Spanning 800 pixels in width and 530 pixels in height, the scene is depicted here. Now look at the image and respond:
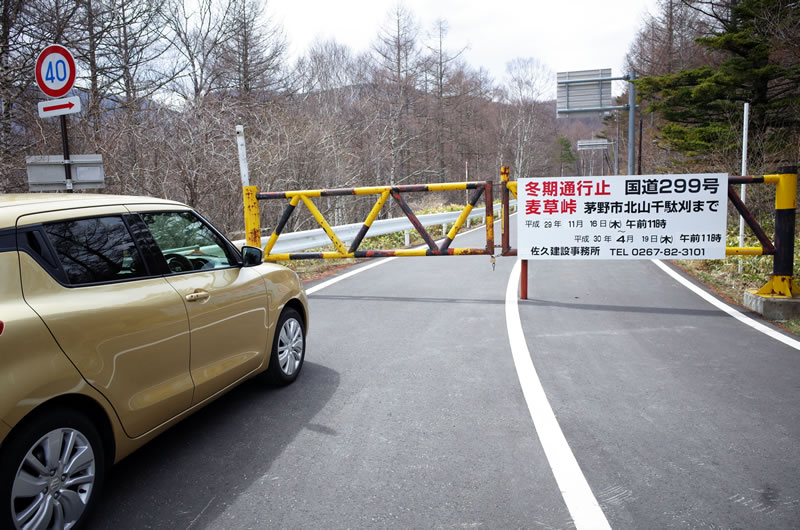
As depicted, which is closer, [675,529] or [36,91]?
[675,529]

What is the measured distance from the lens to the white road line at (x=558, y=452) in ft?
9.24

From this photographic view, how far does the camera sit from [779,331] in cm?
638

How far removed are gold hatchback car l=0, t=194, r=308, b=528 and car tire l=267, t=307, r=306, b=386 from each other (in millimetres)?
383

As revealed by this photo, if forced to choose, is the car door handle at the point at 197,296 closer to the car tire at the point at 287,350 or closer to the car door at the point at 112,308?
the car door at the point at 112,308

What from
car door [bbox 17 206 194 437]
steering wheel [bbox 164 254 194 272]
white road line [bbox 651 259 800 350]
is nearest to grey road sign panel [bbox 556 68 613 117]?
white road line [bbox 651 259 800 350]

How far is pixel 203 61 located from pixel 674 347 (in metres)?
24.3

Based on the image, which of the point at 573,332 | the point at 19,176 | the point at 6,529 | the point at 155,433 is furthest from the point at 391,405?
the point at 19,176

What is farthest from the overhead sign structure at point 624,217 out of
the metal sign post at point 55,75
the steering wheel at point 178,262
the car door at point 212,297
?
the metal sign post at point 55,75

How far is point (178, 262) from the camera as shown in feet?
12.7

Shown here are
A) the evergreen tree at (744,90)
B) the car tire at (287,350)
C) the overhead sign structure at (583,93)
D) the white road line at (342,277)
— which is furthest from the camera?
the overhead sign structure at (583,93)

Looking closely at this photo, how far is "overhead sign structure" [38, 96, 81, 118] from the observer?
7.31 meters

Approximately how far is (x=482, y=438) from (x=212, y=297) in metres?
2.01

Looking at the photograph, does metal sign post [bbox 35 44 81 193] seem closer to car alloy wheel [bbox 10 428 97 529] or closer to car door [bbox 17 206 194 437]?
car door [bbox 17 206 194 437]

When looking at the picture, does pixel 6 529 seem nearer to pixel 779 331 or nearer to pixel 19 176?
pixel 779 331
